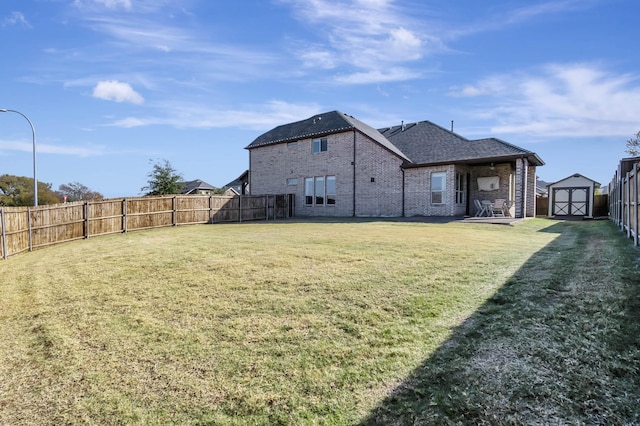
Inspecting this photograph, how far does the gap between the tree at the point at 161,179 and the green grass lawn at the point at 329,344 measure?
25.1 meters

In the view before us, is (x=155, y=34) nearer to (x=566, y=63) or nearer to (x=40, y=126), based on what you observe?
(x=40, y=126)

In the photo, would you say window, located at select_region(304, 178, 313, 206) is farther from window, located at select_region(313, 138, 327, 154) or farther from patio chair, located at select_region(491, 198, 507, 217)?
patio chair, located at select_region(491, 198, 507, 217)

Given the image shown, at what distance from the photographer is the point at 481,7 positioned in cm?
1028

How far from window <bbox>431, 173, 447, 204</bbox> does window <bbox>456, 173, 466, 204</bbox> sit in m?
0.86

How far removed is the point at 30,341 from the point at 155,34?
1144cm

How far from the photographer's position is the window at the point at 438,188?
17797mm

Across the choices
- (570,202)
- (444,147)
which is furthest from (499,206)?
(570,202)

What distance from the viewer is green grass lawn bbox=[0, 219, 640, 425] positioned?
2197 millimetres

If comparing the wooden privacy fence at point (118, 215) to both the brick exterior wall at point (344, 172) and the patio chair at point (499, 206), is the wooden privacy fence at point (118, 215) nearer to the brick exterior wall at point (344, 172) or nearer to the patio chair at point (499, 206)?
the brick exterior wall at point (344, 172)

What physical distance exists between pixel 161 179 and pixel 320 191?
15.4m

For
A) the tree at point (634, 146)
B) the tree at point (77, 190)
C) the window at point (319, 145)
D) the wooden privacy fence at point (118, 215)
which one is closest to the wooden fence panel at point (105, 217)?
the wooden privacy fence at point (118, 215)

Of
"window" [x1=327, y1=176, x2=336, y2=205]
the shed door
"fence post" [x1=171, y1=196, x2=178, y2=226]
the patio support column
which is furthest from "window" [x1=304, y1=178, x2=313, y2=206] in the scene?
the shed door

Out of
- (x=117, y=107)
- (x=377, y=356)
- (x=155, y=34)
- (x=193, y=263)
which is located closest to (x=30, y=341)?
(x=193, y=263)

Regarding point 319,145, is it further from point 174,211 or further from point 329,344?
point 329,344
